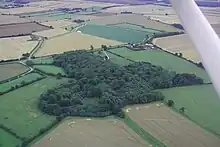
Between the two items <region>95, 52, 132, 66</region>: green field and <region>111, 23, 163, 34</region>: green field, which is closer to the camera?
<region>95, 52, 132, 66</region>: green field

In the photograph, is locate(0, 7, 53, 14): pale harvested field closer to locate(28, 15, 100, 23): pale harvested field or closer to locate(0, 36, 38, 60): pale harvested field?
locate(28, 15, 100, 23): pale harvested field

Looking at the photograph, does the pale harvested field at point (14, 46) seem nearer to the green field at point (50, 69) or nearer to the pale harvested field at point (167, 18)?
the green field at point (50, 69)

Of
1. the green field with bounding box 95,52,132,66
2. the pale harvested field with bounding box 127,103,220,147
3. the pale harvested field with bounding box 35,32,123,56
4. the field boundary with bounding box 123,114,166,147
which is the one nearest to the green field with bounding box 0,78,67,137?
the field boundary with bounding box 123,114,166,147

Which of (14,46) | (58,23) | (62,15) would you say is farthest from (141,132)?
(62,15)

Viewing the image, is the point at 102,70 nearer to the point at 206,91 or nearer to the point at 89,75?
the point at 89,75

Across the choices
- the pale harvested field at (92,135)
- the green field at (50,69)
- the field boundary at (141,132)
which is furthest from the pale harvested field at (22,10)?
the field boundary at (141,132)

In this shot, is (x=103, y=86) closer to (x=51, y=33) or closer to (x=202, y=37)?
(x=202, y=37)
